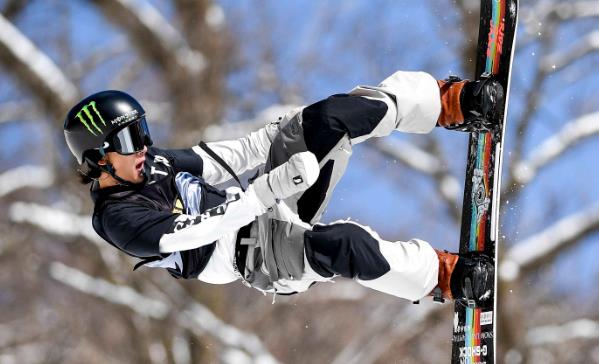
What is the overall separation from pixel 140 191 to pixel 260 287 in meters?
0.64

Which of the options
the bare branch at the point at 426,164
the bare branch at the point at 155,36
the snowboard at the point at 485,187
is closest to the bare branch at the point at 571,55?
the bare branch at the point at 426,164

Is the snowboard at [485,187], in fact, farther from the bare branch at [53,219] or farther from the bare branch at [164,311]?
the bare branch at [53,219]

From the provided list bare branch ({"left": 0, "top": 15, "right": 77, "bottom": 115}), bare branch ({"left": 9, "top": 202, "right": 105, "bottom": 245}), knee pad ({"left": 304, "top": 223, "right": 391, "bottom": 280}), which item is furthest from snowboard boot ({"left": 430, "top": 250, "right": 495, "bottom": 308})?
bare branch ({"left": 0, "top": 15, "right": 77, "bottom": 115})

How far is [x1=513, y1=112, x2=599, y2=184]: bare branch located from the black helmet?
1038 cm

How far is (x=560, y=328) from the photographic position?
13.6 m

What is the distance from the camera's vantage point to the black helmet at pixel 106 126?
3715 mm

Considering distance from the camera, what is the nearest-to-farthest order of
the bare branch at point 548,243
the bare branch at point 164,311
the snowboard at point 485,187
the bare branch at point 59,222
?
the snowboard at point 485,187
the bare branch at point 164,311
the bare branch at point 548,243
the bare branch at point 59,222

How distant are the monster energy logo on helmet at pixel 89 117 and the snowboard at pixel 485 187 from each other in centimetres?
166

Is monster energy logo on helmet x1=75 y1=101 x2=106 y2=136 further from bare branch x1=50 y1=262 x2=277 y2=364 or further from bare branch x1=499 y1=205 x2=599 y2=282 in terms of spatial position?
bare branch x1=499 y1=205 x2=599 y2=282

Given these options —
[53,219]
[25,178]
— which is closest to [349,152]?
[53,219]

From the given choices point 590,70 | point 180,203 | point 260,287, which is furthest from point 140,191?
point 590,70

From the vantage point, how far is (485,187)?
4.20 metres

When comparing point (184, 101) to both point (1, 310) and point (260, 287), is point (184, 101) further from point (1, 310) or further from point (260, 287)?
point (260, 287)

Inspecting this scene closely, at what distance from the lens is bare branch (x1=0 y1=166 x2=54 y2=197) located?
14.7m
